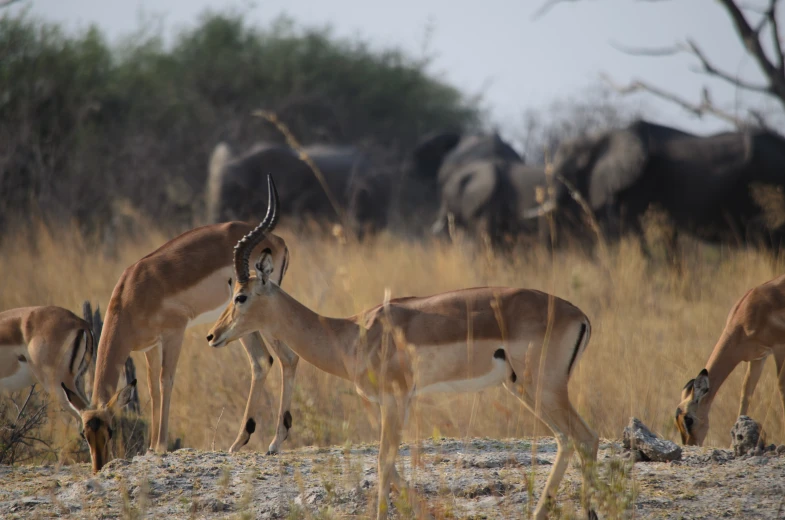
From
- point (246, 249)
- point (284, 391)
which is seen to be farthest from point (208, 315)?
point (246, 249)

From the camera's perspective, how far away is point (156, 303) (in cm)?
545

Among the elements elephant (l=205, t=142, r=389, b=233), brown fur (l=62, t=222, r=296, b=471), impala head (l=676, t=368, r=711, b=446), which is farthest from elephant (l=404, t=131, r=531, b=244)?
impala head (l=676, t=368, r=711, b=446)

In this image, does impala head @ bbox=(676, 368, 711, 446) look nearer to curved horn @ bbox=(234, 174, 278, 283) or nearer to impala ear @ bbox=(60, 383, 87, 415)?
curved horn @ bbox=(234, 174, 278, 283)

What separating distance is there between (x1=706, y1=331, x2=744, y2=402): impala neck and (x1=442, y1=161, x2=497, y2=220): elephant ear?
8.88 meters

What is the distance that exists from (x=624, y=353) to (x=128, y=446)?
3479 mm

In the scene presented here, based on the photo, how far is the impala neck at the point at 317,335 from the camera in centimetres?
441

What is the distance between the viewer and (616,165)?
13.0 m

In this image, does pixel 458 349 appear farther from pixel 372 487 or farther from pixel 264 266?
pixel 264 266

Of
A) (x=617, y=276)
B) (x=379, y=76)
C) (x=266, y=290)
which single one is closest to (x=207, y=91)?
(x=379, y=76)

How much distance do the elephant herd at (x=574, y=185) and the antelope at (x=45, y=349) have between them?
611 centimetres

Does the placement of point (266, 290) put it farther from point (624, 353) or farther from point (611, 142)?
point (611, 142)

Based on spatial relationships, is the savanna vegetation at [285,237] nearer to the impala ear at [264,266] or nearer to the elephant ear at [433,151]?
the impala ear at [264,266]

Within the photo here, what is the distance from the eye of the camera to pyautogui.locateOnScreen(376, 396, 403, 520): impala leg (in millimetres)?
3832

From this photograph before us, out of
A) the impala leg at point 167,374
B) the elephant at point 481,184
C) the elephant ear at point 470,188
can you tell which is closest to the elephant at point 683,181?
the elephant at point 481,184
